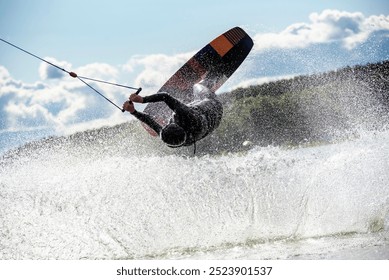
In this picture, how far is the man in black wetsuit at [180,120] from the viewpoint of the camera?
11.5ft

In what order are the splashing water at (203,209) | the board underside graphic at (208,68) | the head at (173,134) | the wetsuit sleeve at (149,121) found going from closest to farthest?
the head at (173,134) → the wetsuit sleeve at (149,121) → the splashing water at (203,209) → the board underside graphic at (208,68)

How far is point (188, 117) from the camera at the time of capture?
3650 mm

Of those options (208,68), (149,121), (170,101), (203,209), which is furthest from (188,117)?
(208,68)

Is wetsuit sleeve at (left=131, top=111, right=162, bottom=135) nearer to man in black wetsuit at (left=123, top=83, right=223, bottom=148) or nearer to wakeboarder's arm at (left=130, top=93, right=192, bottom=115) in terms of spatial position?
man in black wetsuit at (left=123, top=83, right=223, bottom=148)

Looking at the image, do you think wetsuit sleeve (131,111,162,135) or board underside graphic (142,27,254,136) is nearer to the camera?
wetsuit sleeve (131,111,162,135)

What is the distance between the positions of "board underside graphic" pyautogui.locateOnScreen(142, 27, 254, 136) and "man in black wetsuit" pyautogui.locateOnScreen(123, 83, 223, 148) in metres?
1.13

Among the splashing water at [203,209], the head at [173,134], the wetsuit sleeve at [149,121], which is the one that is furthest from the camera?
the splashing water at [203,209]

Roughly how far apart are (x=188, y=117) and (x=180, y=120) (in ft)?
0.24

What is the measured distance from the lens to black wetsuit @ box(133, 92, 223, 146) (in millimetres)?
3607

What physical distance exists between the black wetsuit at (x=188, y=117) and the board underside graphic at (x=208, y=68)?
111cm

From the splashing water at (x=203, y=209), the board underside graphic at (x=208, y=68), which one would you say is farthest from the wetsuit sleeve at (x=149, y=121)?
A: the board underside graphic at (x=208, y=68)

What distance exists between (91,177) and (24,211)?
80 cm

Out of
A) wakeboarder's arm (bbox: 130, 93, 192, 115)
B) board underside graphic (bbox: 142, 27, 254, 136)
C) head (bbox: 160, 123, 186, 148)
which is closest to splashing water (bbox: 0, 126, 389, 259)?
board underside graphic (bbox: 142, 27, 254, 136)

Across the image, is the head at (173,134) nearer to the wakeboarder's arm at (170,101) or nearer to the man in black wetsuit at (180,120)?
the man in black wetsuit at (180,120)
